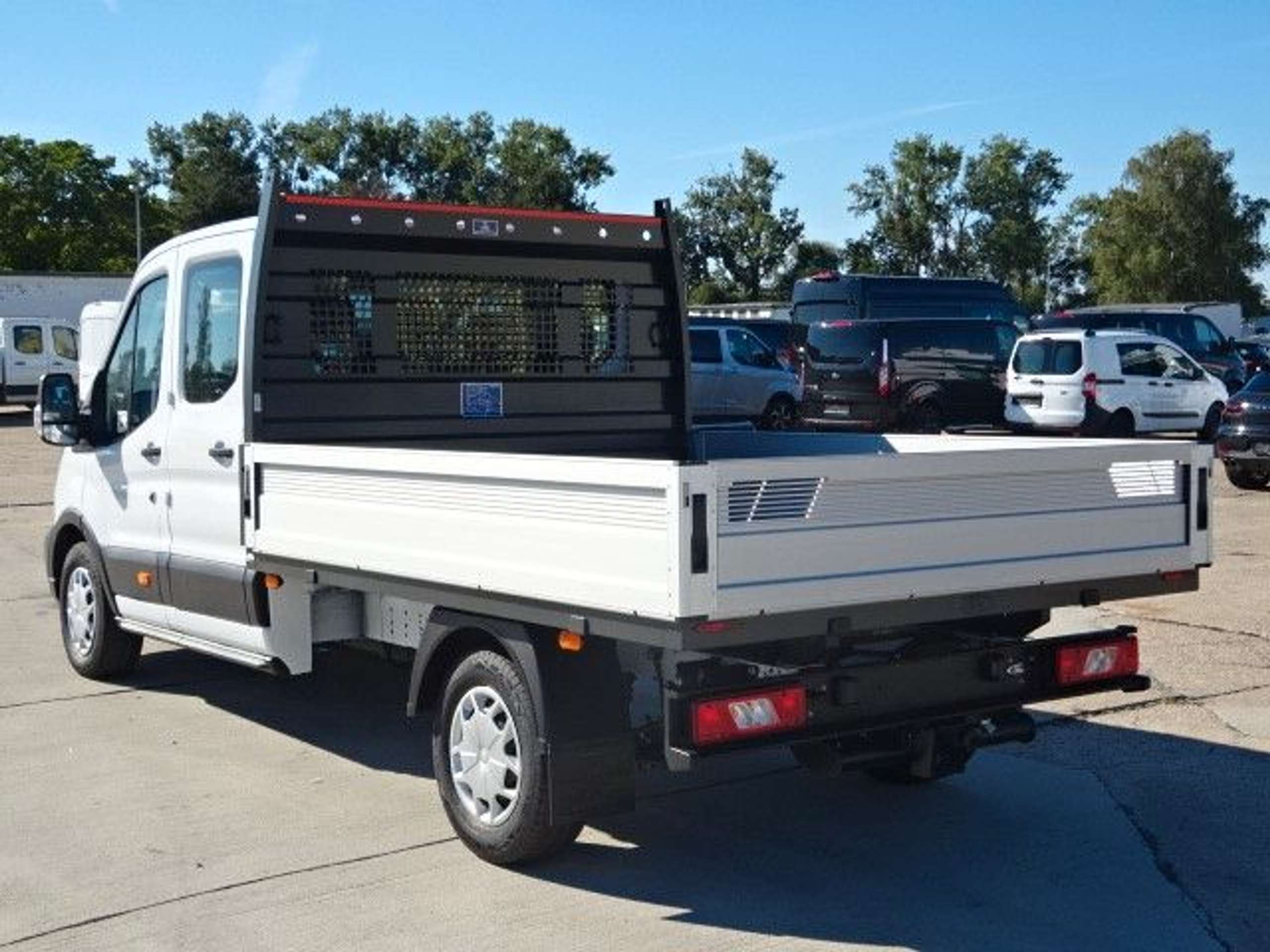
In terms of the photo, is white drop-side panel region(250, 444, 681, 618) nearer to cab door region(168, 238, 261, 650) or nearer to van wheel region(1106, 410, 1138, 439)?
cab door region(168, 238, 261, 650)

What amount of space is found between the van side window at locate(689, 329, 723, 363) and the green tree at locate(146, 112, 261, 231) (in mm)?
49095

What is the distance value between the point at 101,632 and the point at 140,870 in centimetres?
307

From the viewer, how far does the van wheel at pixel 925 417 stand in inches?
894

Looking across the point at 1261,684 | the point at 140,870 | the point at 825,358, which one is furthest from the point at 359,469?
the point at 825,358

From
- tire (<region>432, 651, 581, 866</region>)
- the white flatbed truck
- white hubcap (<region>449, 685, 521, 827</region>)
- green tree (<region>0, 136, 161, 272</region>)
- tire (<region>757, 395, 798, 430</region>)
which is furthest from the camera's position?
green tree (<region>0, 136, 161, 272</region>)

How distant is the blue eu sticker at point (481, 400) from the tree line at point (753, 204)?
60038 mm

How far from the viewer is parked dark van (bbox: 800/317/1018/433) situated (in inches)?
891

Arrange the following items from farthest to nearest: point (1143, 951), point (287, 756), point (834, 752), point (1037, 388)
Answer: point (1037, 388) → point (287, 756) → point (834, 752) → point (1143, 951)

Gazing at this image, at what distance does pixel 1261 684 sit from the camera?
8.34m

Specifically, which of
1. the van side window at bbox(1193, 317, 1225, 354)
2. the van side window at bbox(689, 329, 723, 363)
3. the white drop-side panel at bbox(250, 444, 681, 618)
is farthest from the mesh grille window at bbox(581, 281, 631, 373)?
the van side window at bbox(1193, 317, 1225, 354)

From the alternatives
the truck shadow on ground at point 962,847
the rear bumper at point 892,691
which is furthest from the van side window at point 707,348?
the rear bumper at point 892,691

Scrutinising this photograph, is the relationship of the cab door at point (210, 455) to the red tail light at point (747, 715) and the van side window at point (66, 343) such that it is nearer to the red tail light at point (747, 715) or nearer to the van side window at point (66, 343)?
the red tail light at point (747, 715)

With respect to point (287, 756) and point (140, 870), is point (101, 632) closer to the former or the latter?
point (287, 756)

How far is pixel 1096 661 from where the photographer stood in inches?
226
